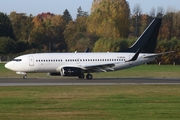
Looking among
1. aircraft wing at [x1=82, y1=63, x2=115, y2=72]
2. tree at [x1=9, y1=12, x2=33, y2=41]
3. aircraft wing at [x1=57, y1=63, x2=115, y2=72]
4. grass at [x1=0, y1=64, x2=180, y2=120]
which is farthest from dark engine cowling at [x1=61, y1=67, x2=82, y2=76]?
tree at [x1=9, y1=12, x2=33, y2=41]

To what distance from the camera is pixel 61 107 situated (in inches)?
905

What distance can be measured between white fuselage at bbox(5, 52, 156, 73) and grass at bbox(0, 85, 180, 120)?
51.5ft

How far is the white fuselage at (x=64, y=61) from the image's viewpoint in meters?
47.5

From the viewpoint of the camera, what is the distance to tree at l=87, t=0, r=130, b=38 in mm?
111375

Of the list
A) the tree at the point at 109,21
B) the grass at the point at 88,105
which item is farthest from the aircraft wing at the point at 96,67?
the tree at the point at 109,21

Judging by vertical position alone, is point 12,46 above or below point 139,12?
below

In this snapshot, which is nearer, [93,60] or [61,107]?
[61,107]

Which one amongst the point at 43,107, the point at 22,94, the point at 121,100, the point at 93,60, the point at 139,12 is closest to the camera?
the point at 43,107

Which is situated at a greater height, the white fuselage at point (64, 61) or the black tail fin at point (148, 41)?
the black tail fin at point (148, 41)

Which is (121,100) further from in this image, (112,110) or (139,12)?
(139,12)

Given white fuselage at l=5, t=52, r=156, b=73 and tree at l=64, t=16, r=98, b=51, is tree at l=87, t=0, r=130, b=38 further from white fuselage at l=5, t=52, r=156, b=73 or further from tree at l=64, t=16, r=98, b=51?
white fuselage at l=5, t=52, r=156, b=73

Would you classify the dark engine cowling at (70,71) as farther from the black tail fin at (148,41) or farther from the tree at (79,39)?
the tree at (79,39)

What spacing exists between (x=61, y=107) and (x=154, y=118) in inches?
201

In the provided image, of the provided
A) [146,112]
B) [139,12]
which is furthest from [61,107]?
[139,12]
